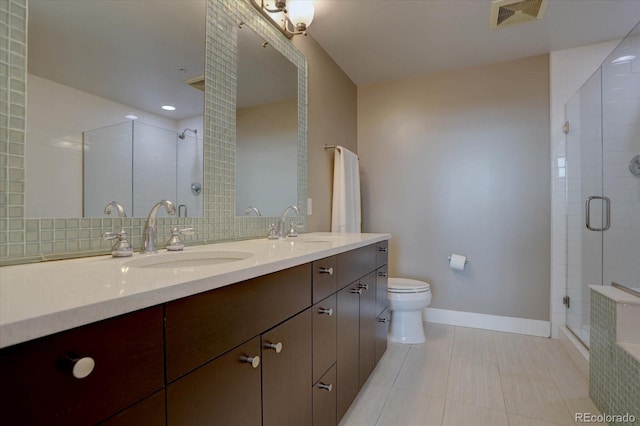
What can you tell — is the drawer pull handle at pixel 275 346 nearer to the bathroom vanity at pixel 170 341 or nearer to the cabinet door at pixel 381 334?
the bathroom vanity at pixel 170 341

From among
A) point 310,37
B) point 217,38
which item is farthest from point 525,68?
point 217,38

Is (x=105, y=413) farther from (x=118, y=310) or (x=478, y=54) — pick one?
(x=478, y=54)

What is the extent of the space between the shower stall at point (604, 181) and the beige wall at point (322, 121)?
1.82 metres

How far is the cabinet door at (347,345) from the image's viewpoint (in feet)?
4.31

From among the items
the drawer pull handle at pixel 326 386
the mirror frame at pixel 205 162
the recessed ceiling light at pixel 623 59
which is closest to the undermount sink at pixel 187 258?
the mirror frame at pixel 205 162

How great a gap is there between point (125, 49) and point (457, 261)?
263 cm

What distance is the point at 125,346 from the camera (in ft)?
1.58

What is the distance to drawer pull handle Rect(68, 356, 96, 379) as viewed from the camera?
1.35 feet

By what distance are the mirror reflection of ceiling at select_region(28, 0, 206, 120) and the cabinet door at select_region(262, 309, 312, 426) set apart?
0.93m

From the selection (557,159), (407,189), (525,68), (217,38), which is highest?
(525,68)

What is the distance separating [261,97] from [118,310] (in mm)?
1460

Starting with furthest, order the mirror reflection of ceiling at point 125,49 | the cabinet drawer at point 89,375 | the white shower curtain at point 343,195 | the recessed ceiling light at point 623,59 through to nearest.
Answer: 1. the white shower curtain at point 343,195
2. the recessed ceiling light at point 623,59
3. the mirror reflection of ceiling at point 125,49
4. the cabinet drawer at point 89,375

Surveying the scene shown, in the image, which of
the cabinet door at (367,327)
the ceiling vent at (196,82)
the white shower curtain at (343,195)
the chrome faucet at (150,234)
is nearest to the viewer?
the chrome faucet at (150,234)

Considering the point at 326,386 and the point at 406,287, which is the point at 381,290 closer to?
the point at 406,287
